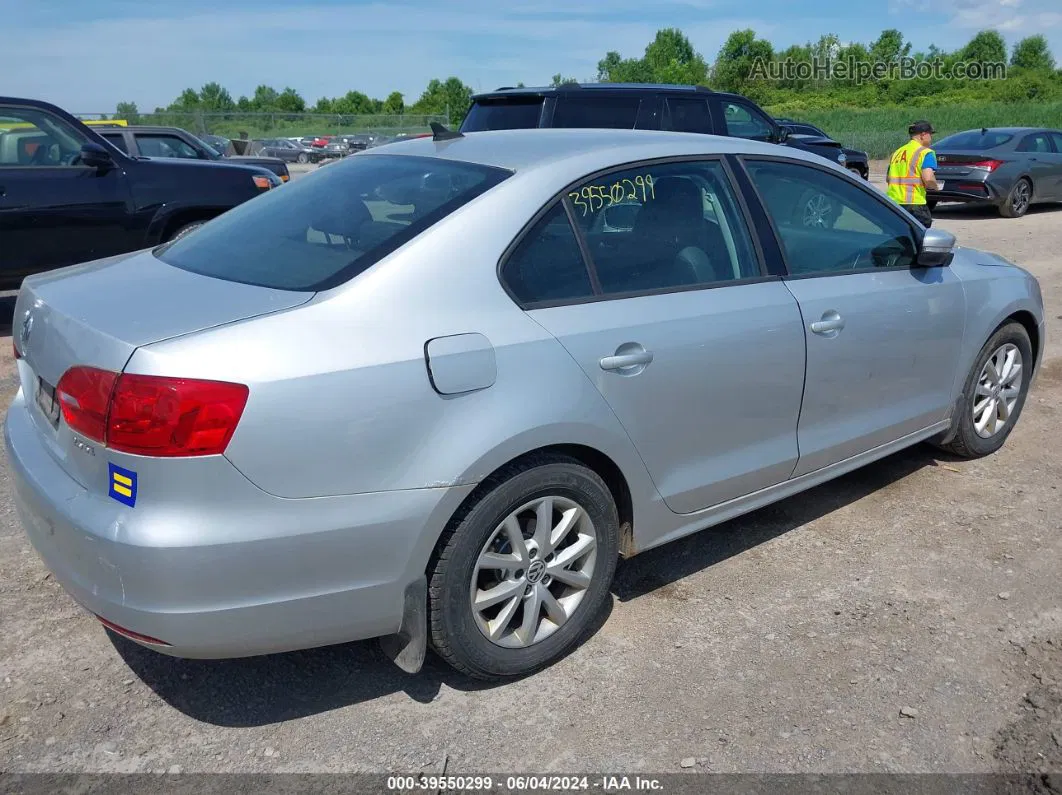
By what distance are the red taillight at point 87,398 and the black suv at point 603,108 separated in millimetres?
7218

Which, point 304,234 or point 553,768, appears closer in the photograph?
point 553,768

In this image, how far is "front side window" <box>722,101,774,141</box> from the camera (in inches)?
430

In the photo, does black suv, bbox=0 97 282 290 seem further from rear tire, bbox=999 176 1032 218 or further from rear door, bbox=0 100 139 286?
rear tire, bbox=999 176 1032 218

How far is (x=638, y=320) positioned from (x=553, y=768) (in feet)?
4.65

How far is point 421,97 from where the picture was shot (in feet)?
313

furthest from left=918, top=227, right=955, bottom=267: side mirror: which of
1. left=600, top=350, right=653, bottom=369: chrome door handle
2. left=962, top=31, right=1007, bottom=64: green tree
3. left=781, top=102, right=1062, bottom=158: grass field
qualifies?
left=962, top=31, right=1007, bottom=64: green tree

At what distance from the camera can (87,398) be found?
Result: 2527mm

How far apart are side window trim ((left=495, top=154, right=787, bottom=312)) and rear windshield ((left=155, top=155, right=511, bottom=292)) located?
0.20m

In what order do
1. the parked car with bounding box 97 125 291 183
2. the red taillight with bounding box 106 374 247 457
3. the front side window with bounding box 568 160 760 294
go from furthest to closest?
1. the parked car with bounding box 97 125 291 183
2. the front side window with bounding box 568 160 760 294
3. the red taillight with bounding box 106 374 247 457

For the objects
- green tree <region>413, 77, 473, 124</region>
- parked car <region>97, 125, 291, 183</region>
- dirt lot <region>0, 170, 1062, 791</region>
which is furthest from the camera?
green tree <region>413, 77, 473, 124</region>

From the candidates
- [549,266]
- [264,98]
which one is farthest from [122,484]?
[264,98]

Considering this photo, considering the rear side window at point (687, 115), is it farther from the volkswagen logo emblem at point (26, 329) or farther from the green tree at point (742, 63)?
the green tree at point (742, 63)

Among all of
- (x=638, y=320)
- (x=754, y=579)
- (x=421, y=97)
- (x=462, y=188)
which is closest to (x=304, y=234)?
(x=462, y=188)

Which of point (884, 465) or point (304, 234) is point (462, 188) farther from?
point (884, 465)
